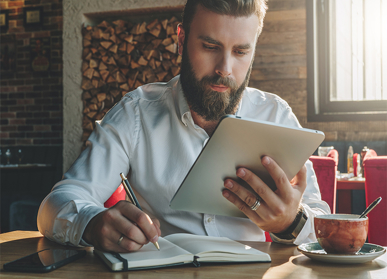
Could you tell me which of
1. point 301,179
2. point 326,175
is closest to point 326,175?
point 326,175

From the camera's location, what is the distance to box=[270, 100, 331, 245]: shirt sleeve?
2.98 feet

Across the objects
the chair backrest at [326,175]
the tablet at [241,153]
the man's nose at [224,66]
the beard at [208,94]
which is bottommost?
the chair backrest at [326,175]

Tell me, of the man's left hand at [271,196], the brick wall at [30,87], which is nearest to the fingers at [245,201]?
the man's left hand at [271,196]

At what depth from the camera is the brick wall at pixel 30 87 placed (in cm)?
464

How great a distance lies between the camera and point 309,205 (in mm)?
1085

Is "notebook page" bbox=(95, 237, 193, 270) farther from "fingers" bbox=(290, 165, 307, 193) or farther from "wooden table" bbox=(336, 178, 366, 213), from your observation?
"wooden table" bbox=(336, 178, 366, 213)

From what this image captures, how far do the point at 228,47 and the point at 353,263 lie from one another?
659mm

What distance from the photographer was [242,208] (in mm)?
855

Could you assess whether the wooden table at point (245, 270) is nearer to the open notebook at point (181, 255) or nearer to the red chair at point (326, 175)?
the open notebook at point (181, 255)

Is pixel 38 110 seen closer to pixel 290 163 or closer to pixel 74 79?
pixel 74 79

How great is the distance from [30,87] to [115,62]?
134 centimetres

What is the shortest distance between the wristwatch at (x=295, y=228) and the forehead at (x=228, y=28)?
1.66ft

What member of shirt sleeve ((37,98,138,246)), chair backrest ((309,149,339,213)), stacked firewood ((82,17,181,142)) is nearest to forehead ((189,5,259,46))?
shirt sleeve ((37,98,138,246))

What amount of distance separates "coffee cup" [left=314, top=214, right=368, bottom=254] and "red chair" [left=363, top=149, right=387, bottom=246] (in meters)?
1.40
